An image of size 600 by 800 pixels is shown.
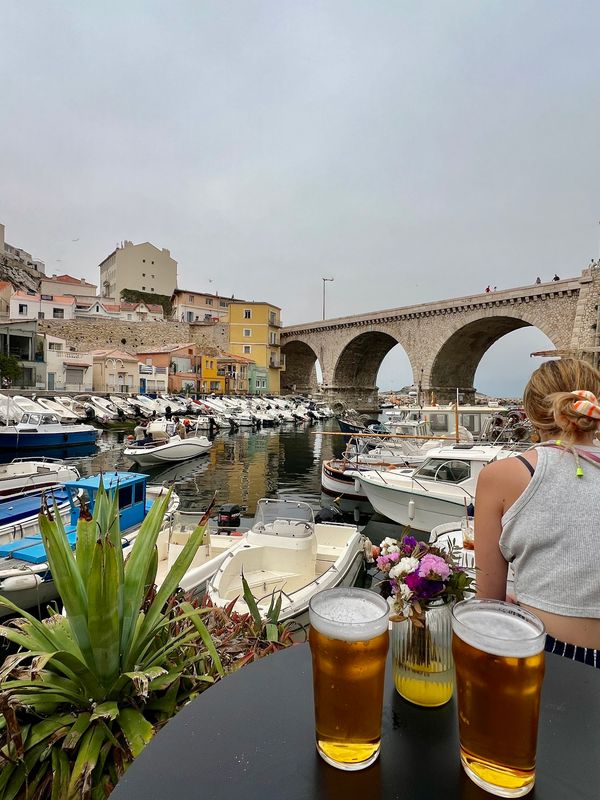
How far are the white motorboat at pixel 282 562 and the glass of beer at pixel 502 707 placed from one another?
4365 mm

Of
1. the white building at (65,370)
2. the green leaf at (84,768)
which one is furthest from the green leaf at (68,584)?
the white building at (65,370)

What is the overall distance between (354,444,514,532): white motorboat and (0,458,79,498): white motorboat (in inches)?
300

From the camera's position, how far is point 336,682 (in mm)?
1009

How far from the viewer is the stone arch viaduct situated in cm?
3145

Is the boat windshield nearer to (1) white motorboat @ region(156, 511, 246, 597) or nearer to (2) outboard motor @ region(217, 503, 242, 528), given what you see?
(1) white motorboat @ region(156, 511, 246, 597)

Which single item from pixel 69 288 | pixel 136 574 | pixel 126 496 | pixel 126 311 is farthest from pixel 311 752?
pixel 69 288

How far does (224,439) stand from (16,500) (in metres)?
21.4

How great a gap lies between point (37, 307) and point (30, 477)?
5003 centimetres

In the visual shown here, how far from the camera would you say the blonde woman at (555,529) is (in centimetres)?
141

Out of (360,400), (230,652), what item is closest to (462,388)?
(360,400)

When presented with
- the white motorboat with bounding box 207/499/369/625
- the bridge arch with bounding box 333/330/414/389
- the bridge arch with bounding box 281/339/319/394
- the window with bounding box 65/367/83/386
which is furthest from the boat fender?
the bridge arch with bounding box 281/339/319/394

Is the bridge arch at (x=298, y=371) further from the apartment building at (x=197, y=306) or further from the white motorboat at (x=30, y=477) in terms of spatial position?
the white motorboat at (x=30, y=477)

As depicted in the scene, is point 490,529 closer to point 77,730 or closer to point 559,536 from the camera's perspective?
point 559,536

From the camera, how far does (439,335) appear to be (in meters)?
41.7
